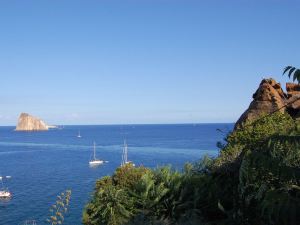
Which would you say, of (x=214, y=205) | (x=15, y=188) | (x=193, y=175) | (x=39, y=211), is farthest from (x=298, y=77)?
(x=15, y=188)

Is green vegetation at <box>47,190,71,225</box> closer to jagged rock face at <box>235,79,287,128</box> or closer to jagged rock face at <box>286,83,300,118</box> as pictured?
jagged rock face at <box>235,79,287,128</box>

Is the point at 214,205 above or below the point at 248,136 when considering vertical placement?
below

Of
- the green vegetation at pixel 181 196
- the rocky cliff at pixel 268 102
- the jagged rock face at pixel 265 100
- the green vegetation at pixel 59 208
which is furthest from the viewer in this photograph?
the jagged rock face at pixel 265 100

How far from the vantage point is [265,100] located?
30312mm

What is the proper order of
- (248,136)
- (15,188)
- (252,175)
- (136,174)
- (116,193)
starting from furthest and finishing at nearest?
(15,188) → (248,136) → (136,174) → (116,193) → (252,175)

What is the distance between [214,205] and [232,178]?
1461 millimetres

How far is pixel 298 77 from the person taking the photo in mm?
5051

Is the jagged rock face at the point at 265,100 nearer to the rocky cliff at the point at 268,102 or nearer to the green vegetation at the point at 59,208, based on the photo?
the rocky cliff at the point at 268,102

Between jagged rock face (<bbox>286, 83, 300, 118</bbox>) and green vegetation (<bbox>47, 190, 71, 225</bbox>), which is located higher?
jagged rock face (<bbox>286, 83, 300, 118</bbox>)

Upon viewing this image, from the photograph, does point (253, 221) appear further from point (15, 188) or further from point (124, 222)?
point (15, 188)

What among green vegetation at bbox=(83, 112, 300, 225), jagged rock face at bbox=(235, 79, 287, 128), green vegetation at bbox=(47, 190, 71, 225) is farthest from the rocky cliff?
green vegetation at bbox=(47, 190, 71, 225)

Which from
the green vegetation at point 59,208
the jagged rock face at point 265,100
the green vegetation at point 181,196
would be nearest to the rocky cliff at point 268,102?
the jagged rock face at point 265,100

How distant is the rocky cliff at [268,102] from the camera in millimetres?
29438

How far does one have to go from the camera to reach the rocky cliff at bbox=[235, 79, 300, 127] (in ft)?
96.6
